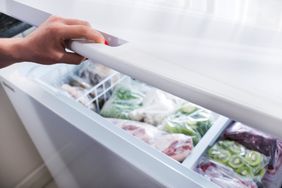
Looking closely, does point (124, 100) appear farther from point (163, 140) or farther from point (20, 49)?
point (20, 49)

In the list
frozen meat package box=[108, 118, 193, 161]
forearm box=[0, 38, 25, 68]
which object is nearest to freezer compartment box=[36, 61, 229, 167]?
frozen meat package box=[108, 118, 193, 161]

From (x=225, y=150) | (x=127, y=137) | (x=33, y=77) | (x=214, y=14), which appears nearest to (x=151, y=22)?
(x=214, y=14)

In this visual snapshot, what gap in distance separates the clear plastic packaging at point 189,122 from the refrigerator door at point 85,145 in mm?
158

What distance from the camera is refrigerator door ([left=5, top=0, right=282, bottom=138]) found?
0.29m

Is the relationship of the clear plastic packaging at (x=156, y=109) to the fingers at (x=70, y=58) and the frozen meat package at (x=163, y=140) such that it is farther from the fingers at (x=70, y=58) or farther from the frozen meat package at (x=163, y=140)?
the fingers at (x=70, y=58)

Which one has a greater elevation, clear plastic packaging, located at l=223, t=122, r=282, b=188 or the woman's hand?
the woman's hand

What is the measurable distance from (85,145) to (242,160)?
333 mm

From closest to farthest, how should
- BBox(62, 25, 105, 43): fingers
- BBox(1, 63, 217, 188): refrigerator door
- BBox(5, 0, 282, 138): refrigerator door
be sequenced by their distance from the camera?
BBox(5, 0, 282, 138): refrigerator door, BBox(62, 25, 105, 43): fingers, BBox(1, 63, 217, 188): refrigerator door

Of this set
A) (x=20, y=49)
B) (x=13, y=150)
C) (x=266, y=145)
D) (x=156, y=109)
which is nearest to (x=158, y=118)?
(x=156, y=109)

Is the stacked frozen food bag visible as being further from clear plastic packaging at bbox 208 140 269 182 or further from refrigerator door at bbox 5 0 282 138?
refrigerator door at bbox 5 0 282 138

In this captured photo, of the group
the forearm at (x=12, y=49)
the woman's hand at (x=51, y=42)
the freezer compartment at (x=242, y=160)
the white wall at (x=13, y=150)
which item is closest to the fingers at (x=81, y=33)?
the woman's hand at (x=51, y=42)

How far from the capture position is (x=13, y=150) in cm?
111

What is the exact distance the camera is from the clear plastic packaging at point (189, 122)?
665mm

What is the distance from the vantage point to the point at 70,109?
2.04ft
